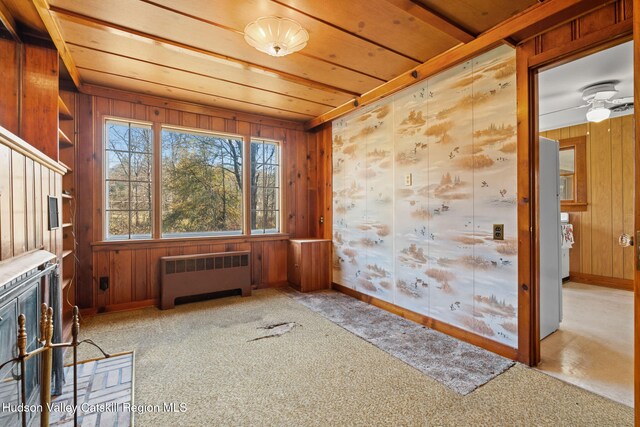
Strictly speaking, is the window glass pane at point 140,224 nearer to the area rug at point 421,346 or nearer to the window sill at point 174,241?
the window sill at point 174,241

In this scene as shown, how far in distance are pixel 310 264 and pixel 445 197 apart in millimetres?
2133

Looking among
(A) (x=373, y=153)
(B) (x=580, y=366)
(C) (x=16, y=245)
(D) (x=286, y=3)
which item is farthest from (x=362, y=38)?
(B) (x=580, y=366)

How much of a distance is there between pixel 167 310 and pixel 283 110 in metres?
2.89

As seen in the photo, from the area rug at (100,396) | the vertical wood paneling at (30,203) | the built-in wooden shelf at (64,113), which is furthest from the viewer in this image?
the built-in wooden shelf at (64,113)

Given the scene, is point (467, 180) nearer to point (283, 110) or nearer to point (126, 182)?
point (283, 110)

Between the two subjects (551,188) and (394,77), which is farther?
(394,77)

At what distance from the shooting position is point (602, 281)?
4.49 metres

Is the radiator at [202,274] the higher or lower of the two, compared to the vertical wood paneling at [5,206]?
lower

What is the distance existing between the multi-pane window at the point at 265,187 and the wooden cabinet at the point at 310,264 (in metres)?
0.48

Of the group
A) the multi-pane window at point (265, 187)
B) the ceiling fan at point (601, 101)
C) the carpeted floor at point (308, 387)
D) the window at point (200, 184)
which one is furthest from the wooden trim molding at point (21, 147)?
the ceiling fan at point (601, 101)

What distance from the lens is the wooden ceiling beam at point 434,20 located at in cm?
192

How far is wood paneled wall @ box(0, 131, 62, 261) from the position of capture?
47.1 inches

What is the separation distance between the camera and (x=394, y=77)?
3104 mm

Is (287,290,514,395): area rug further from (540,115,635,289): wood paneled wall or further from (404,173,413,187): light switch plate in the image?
(540,115,635,289): wood paneled wall
